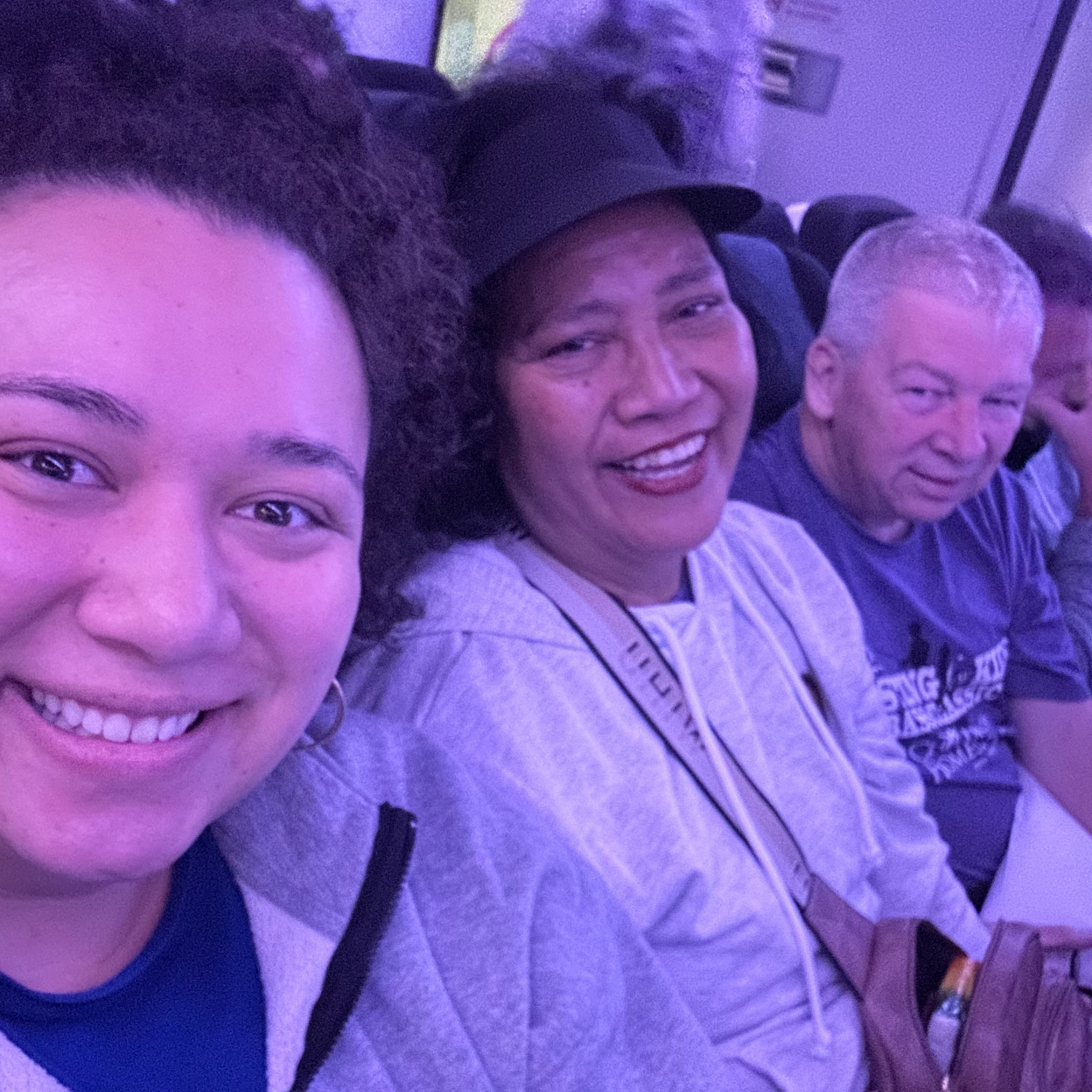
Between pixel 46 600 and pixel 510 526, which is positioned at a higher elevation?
pixel 46 600

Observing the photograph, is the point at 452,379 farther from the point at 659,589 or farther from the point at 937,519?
the point at 937,519

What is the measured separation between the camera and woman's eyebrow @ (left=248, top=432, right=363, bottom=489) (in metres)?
0.68

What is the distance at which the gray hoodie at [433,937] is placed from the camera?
84 centimetres

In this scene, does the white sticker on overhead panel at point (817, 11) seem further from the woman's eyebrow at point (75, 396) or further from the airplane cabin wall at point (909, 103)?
the woman's eyebrow at point (75, 396)

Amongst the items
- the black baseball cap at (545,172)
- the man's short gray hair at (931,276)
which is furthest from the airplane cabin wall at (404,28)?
the black baseball cap at (545,172)

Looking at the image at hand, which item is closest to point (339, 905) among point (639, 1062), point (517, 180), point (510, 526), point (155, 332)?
point (639, 1062)

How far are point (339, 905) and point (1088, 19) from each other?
419 cm

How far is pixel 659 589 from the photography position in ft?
4.61

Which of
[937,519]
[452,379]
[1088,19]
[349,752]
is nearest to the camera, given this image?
[349,752]

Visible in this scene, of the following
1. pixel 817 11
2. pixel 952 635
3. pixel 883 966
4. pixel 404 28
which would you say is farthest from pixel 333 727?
pixel 817 11

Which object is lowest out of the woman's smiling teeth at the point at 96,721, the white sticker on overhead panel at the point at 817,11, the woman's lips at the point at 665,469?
the woman's lips at the point at 665,469

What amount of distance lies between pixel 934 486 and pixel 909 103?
8.76ft

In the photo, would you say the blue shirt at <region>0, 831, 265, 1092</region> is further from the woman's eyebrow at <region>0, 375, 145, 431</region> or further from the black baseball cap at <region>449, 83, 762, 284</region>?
the black baseball cap at <region>449, 83, 762, 284</region>

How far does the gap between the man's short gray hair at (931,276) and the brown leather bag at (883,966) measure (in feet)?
2.84
